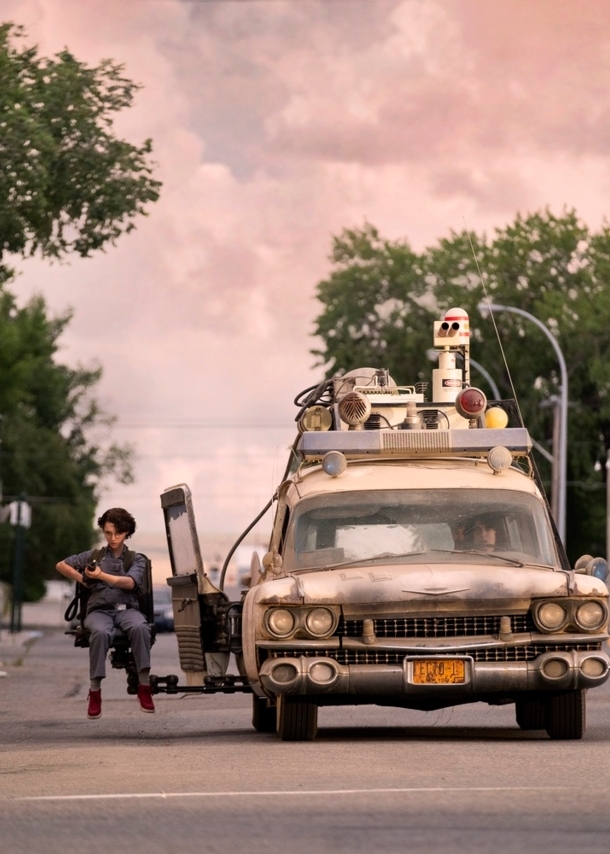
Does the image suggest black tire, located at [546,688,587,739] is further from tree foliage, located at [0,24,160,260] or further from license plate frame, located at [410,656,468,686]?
tree foliage, located at [0,24,160,260]

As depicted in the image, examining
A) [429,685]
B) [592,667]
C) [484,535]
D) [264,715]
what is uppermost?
[484,535]

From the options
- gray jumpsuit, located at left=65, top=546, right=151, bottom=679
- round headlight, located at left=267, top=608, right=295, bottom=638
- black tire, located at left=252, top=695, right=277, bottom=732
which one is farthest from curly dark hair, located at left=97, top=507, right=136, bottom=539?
round headlight, located at left=267, top=608, right=295, bottom=638

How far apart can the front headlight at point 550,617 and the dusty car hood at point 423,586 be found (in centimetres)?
11

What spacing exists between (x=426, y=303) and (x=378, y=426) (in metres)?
59.3

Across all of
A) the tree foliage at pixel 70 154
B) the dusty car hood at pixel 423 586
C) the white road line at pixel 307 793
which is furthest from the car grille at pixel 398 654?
the tree foliage at pixel 70 154

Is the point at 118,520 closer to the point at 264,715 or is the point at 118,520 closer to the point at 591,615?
the point at 264,715

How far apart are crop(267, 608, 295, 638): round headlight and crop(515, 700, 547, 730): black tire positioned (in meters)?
2.27

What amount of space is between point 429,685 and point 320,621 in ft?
2.78

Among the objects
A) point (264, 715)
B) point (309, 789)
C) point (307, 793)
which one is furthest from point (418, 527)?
point (307, 793)

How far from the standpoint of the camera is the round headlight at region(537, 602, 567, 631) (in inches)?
566

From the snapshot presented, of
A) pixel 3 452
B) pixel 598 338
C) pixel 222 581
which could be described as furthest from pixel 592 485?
pixel 222 581

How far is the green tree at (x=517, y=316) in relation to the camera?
2859 inches

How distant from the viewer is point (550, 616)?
1439 centimetres

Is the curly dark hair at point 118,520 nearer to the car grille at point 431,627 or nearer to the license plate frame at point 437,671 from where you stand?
the car grille at point 431,627
